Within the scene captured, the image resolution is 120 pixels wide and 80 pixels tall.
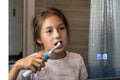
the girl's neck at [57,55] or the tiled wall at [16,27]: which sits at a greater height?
the tiled wall at [16,27]

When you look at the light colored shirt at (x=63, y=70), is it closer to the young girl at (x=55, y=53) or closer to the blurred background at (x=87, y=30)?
the young girl at (x=55, y=53)

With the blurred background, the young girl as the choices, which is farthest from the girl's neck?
the blurred background

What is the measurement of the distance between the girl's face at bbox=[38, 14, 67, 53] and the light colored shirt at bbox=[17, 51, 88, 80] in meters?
0.06

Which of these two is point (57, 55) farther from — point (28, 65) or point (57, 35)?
point (28, 65)

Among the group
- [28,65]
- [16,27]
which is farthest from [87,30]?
[28,65]

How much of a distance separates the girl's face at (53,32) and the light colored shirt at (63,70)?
0.06m

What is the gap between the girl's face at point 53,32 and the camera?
517 mm

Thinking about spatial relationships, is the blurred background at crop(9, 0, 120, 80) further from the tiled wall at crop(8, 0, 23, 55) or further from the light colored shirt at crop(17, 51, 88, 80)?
the light colored shirt at crop(17, 51, 88, 80)

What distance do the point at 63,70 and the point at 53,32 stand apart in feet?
0.38

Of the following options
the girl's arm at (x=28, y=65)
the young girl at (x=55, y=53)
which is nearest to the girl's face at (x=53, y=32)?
the young girl at (x=55, y=53)

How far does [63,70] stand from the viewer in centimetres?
56
